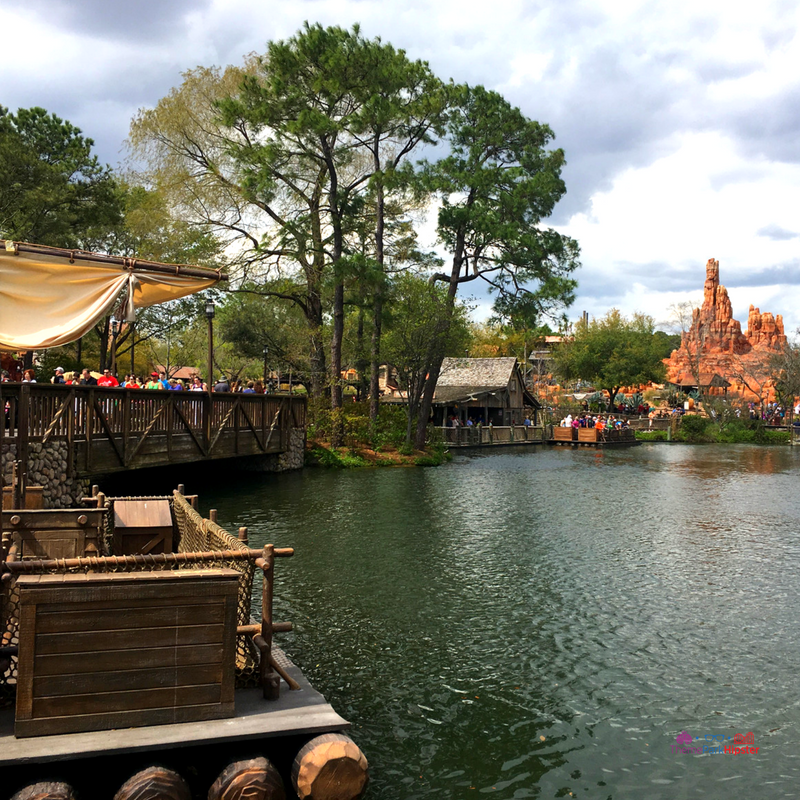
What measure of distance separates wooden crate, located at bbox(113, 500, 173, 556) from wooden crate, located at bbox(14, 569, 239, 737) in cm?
382

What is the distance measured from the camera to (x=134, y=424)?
1906cm

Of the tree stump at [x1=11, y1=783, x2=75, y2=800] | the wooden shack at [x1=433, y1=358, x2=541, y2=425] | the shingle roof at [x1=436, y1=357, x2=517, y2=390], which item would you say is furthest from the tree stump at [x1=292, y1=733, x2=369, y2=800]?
the shingle roof at [x1=436, y1=357, x2=517, y2=390]

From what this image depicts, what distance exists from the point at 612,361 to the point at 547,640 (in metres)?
65.2

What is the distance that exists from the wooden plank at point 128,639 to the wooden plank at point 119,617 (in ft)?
0.11

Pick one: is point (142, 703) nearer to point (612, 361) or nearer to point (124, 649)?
point (124, 649)

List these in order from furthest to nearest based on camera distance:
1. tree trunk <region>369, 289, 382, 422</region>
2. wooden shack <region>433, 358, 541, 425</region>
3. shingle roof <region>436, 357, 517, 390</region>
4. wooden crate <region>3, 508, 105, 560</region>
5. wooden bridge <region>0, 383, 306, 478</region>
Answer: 1. shingle roof <region>436, 357, 517, 390</region>
2. wooden shack <region>433, 358, 541, 425</region>
3. tree trunk <region>369, 289, 382, 422</region>
4. wooden bridge <region>0, 383, 306, 478</region>
5. wooden crate <region>3, 508, 105, 560</region>

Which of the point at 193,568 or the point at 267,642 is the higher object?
the point at 193,568

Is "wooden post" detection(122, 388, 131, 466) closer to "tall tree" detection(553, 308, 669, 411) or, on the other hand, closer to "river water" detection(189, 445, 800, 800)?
"river water" detection(189, 445, 800, 800)

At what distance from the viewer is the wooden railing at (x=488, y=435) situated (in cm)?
4416

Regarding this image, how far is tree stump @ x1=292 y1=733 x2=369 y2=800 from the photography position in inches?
190

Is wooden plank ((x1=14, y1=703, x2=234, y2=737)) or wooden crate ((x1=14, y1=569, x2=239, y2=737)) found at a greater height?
wooden crate ((x1=14, y1=569, x2=239, y2=737))

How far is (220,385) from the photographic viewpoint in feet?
85.0

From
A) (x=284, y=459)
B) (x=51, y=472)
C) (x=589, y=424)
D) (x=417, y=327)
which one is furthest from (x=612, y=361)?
(x=51, y=472)

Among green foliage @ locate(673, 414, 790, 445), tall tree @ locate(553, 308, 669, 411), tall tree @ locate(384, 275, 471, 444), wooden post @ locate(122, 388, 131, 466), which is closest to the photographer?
wooden post @ locate(122, 388, 131, 466)
